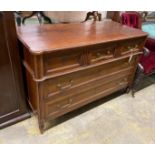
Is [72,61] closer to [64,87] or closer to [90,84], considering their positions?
[64,87]

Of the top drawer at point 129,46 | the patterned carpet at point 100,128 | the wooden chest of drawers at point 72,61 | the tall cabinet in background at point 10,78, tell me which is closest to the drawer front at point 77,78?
the wooden chest of drawers at point 72,61

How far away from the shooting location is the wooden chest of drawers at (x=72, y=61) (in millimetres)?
1185

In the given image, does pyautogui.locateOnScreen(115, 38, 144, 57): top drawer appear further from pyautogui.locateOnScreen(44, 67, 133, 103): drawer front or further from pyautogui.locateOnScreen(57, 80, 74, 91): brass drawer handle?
pyautogui.locateOnScreen(57, 80, 74, 91): brass drawer handle

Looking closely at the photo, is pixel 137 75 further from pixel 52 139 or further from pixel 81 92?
pixel 52 139

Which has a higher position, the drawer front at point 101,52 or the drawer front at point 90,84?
the drawer front at point 101,52

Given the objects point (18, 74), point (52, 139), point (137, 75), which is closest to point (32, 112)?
point (52, 139)

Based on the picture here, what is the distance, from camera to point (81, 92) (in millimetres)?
1566

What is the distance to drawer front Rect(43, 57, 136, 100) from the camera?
1.31m

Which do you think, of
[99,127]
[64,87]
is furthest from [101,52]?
[99,127]

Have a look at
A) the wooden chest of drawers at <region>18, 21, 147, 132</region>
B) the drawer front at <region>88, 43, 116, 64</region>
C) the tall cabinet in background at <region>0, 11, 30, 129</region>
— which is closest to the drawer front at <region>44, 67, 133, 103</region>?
the wooden chest of drawers at <region>18, 21, 147, 132</region>

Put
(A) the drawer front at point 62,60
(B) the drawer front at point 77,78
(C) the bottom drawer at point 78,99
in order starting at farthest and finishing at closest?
(C) the bottom drawer at point 78,99, (B) the drawer front at point 77,78, (A) the drawer front at point 62,60

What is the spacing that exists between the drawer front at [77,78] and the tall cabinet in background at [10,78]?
35 cm

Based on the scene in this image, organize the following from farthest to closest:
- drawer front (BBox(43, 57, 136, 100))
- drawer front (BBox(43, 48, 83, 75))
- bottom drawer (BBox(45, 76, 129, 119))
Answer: bottom drawer (BBox(45, 76, 129, 119)) < drawer front (BBox(43, 57, 136, 100)) < drawer front (BBox(43, 48, 83, 75))

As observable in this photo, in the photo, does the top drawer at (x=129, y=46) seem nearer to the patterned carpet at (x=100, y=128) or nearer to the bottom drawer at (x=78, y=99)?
the bottom drawer at (x=78, y=99)
